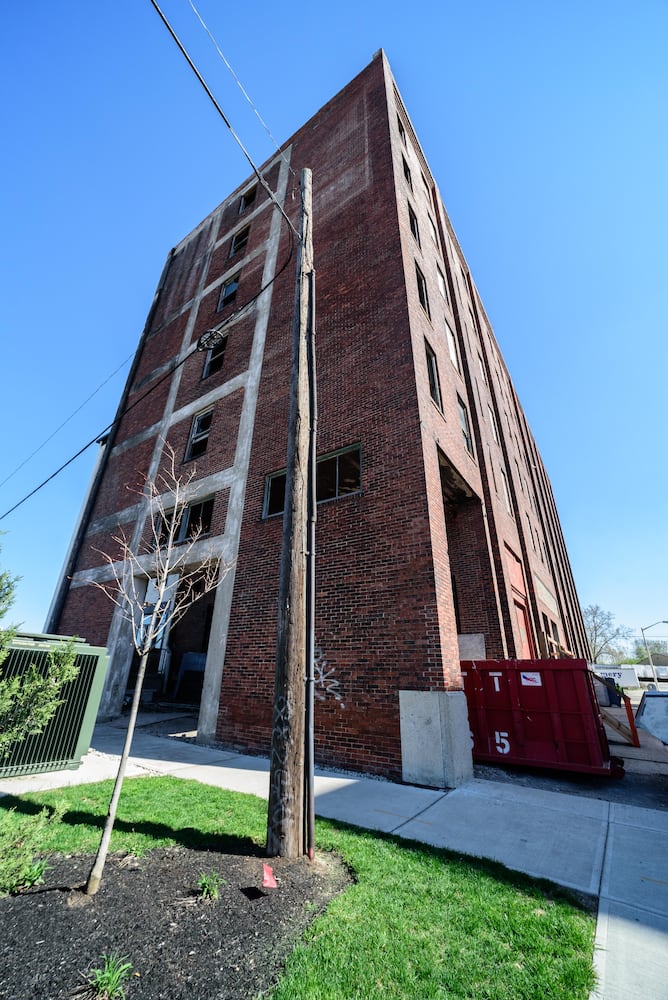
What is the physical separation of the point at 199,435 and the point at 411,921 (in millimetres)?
13274

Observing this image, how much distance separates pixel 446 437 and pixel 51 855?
9.40 meters

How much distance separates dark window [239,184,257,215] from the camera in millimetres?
18672

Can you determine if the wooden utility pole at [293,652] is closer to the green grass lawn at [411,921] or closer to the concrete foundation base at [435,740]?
the green grass lawn at [411,921]

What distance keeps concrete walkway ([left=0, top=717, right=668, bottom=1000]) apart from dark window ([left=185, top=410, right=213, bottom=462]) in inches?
352

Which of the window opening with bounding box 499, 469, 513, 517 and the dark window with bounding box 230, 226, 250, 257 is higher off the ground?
the dark window with bounding box 230, 226, 250, 257

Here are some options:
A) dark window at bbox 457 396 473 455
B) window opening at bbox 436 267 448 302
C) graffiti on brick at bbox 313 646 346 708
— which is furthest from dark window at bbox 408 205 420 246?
graffiti on brick at bbox 313 646 346 708

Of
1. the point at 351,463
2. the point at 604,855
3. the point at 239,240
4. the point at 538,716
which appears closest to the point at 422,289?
the point at 351,463

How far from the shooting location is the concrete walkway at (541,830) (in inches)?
95.7

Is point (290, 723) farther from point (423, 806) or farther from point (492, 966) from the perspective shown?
point (423, 806)

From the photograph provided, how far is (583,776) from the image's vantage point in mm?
6816

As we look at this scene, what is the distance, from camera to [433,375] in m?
11.0

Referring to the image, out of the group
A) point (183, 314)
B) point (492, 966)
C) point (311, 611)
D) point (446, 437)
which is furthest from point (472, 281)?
point (492, 966)

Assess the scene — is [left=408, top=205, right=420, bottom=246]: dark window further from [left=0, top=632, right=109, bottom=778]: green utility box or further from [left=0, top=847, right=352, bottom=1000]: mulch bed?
[left=0, top=847, right=352, bottom=1000]: mulch bed

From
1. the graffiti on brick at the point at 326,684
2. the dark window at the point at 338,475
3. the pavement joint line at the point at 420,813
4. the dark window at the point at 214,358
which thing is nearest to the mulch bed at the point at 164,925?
the pavement joint line at the point at 420,813
